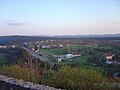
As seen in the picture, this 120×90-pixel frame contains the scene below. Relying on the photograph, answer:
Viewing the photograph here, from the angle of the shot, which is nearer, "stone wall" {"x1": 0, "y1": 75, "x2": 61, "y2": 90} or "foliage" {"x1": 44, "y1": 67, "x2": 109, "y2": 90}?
"stone wall" {"x1": 0, "y1": 75, "x2": 61, "y2": 90}

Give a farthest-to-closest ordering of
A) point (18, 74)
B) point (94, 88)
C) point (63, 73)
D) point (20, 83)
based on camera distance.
Result: point (18, 74) < point (63, 73) < point (94, 88) < point (20, 83)

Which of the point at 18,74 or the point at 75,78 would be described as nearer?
the point at 75,78

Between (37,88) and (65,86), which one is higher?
(37,88)

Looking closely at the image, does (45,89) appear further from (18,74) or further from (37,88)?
(18,74)

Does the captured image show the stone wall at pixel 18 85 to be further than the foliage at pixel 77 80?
No

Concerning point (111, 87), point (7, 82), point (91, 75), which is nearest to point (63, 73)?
point (91, 75)

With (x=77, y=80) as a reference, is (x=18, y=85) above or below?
above

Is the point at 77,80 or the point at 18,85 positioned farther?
the point at 77,80

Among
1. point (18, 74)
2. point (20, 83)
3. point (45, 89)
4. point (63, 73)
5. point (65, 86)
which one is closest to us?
point (45, 89)

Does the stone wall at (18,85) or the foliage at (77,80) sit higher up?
the stone wall at (18,85)

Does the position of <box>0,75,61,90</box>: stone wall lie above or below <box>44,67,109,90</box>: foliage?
above
